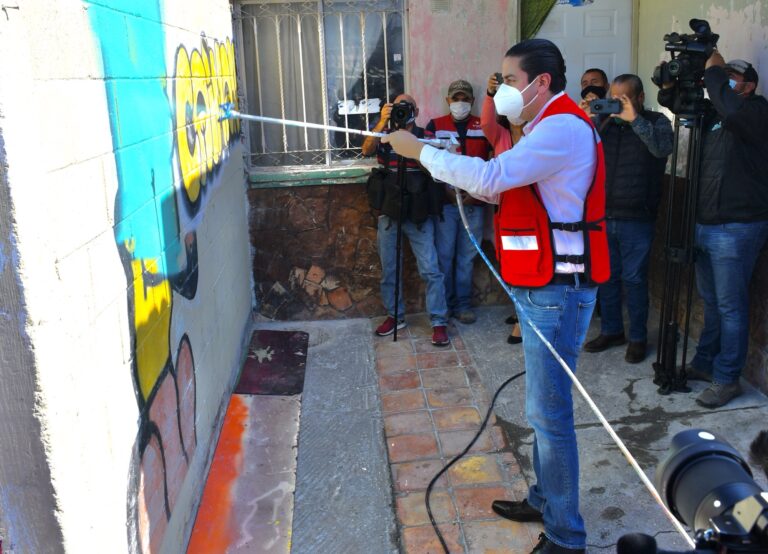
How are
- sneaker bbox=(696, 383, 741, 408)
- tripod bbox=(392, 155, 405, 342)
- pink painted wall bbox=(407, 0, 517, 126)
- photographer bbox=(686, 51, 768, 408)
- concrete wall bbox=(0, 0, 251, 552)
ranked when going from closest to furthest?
concrete wall bbox=(0, 0, 251, 552) < photographer bbox=(686, 51, 768, 408) < sneaker bbox=(696, 383, 741, 408) < tripod bbox=(392, 155, 405, 342) < pink painted wall bbox=(407, 0, 517, 126)

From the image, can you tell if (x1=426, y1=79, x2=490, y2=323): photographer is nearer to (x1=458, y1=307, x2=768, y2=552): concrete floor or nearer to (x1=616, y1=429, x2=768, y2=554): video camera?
(x1=458, y1=307, x2=768, y2=552): concrete floor

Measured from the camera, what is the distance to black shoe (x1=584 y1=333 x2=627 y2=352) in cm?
522

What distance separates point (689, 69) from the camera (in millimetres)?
4031

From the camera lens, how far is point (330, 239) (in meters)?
5.89

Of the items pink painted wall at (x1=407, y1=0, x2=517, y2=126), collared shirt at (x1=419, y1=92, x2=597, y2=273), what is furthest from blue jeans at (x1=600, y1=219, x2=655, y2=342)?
collared shirt at (x1=419, y1=92, x2=597, y2=273)

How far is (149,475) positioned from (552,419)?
5.04 feet

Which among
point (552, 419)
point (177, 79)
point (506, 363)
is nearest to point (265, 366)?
point (506, 363)

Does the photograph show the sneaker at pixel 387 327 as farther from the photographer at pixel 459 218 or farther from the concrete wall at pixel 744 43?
the concrete wall at pixel 744 43

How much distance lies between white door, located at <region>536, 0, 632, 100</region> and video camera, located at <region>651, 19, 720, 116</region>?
1.78 meters

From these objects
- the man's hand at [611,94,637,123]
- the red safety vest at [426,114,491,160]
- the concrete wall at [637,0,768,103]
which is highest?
the concrete wall at [637,0,768,103]

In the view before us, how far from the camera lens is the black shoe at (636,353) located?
499 centimetres

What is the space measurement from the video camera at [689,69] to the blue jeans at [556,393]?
1.77 m

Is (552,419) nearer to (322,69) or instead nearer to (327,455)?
(327,455)

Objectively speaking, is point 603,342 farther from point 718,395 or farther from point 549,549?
point 549,549
